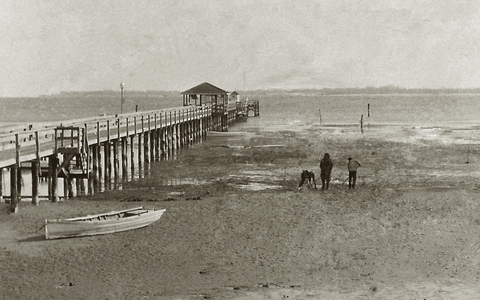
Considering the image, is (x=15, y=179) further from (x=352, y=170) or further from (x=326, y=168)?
(x=352, y=170)

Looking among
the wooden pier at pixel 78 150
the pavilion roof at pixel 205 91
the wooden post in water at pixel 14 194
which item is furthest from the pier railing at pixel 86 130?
the pavilion roof at pixel 205 91

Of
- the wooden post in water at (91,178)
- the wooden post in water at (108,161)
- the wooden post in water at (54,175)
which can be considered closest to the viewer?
the wooden post in water at (54,175)

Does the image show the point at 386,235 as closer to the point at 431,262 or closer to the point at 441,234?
the point at 441,234

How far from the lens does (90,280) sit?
681 inches

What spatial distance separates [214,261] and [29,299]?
507 cm

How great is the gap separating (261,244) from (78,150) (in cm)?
1094

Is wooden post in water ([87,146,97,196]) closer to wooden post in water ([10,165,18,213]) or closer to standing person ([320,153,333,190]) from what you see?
wooden post in water ([10,165,18,213])

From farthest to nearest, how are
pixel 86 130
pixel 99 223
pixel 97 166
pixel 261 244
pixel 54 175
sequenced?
pixel 97 166, pixel 86 130, pixel 54 175, pixel 99 223, pixel 261 244

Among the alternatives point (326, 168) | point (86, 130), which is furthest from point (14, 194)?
point (326, 168)

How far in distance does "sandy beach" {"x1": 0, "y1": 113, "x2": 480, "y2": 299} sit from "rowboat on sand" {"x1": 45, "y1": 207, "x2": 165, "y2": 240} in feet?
0.95

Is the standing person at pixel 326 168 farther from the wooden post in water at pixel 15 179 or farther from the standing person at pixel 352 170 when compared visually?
the wooden post in water at pixel 15 179

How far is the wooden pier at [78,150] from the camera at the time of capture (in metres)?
26.4

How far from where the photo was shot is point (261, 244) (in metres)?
20.8

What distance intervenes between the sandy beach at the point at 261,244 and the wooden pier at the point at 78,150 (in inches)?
49.0
